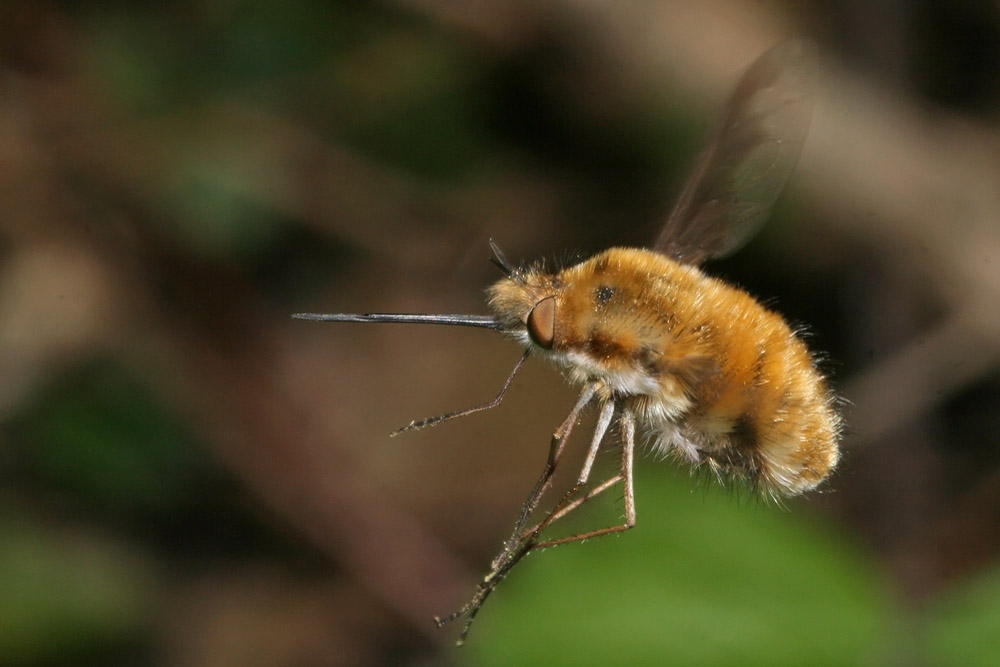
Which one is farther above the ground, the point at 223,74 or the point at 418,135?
the point at 223,74

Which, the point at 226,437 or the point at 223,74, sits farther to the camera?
the point at 223,74

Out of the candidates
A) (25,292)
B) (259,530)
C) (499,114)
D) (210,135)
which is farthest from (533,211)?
(25,292)

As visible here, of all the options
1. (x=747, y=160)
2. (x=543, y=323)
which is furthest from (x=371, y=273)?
(x=543, y=323)

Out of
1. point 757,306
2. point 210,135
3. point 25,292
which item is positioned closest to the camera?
point 757,306

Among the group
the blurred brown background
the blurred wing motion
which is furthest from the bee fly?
the blurred brown background

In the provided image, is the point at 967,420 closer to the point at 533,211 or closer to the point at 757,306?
the point at 533,211

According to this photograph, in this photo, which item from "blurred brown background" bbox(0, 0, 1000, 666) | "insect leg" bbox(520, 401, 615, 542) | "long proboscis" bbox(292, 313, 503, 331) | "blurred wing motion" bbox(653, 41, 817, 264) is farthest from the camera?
"blurred brown background" bbox(0, 0, 1000, 666)

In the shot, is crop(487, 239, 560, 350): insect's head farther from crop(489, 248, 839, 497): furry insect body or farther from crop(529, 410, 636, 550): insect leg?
crop(529, 410, 636, 550): insect leg

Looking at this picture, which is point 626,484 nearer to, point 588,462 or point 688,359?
point 588,462
